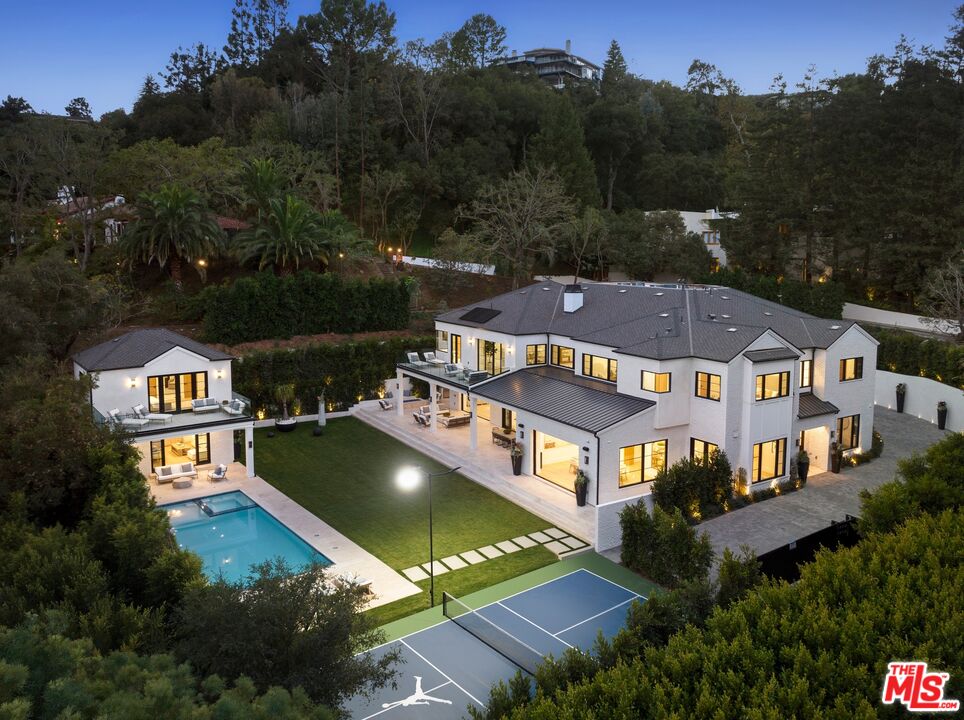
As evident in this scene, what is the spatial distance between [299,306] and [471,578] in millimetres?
21805

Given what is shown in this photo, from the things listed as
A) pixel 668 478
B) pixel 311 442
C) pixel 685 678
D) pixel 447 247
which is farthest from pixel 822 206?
pixel 685 678

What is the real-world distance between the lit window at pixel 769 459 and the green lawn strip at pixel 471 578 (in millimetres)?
8244

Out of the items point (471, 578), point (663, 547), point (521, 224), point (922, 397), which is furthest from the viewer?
point (521, 224)

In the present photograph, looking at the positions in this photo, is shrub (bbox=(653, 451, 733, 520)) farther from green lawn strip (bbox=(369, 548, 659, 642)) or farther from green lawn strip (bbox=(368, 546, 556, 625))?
green lawn strip (bbox=(368, 546, 556, 625))

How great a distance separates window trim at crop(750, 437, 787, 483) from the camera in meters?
23.3

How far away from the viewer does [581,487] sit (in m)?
22.3

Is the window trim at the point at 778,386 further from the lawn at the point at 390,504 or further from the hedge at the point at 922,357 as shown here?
the hedge at the point at 922,357

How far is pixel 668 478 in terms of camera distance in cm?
2136

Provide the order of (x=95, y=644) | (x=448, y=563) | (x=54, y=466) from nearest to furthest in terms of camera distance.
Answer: (x=95, y=644) < (x=54, y=466) < (x=448, y=563)

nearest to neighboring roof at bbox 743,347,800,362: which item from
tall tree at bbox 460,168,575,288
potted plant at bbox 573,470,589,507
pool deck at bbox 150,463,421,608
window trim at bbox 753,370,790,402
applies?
window trim at bbox 753,370,790,402

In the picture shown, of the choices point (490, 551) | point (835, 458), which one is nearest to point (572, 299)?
point (835, 458)

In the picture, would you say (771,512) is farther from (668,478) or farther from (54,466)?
(54,466)

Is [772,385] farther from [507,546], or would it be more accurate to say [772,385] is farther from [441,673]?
[441,673]

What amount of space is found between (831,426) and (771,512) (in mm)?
5798
